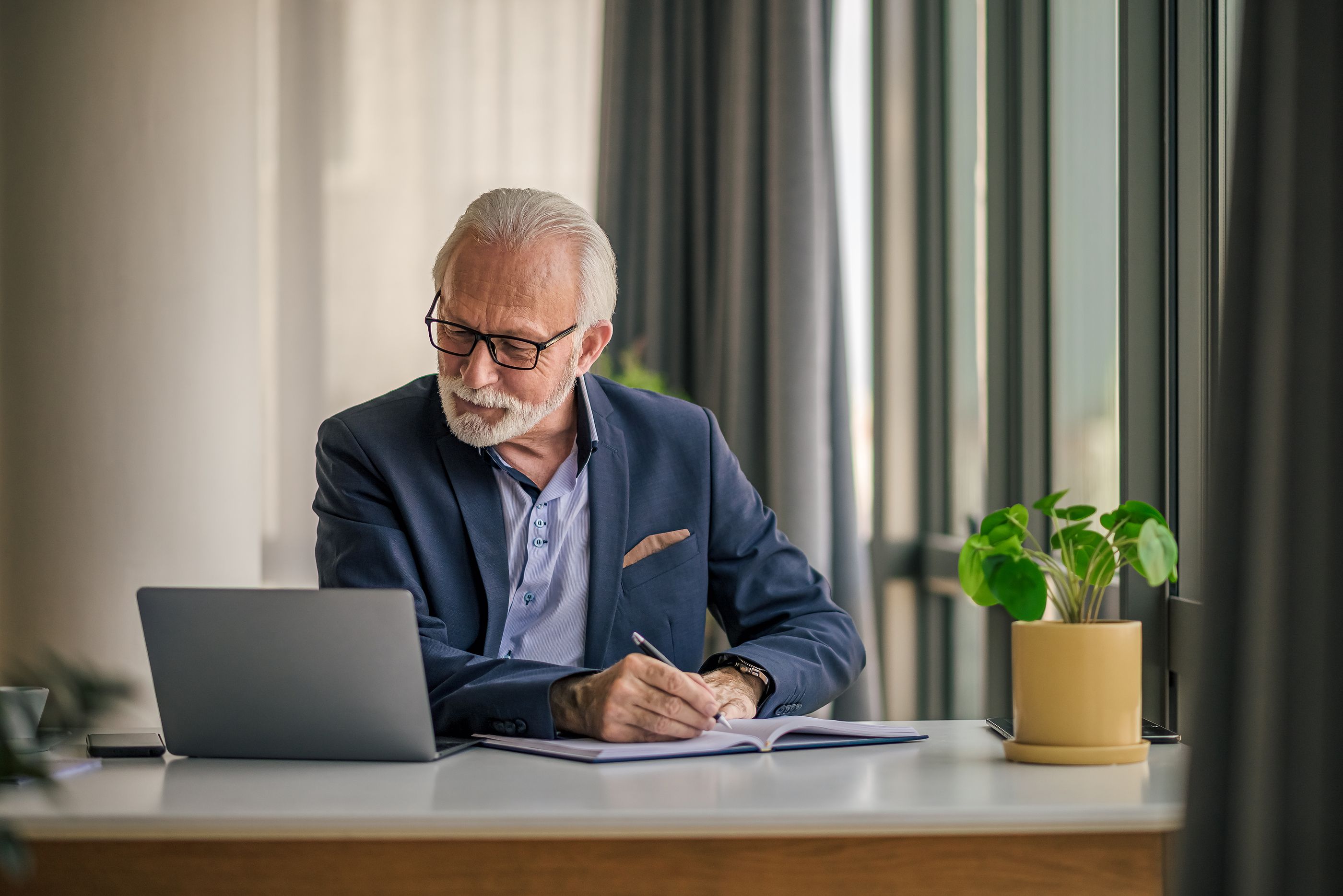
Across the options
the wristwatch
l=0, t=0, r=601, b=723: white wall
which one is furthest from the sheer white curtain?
the wristwatch

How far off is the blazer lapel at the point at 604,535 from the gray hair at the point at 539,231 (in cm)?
21

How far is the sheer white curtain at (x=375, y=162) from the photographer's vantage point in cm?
450

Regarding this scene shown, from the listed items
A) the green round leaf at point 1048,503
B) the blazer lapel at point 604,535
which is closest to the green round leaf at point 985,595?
the green round leaf at point 1048,503

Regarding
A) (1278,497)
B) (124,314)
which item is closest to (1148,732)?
(1278,497)

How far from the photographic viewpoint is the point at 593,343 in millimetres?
2027

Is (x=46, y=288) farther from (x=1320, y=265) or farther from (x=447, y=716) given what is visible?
(x=1320, y=265)

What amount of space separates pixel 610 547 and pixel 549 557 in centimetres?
10

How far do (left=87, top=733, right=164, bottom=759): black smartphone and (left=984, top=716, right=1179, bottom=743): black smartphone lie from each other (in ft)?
3.23

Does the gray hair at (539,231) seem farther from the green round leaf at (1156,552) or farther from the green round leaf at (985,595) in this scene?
the green round leaf at (1156,552)

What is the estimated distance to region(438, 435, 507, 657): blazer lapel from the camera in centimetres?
181

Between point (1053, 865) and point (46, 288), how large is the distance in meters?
2.86

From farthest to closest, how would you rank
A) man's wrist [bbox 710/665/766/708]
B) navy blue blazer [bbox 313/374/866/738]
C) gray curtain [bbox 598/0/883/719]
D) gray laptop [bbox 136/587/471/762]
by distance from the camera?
gray curtain [bbox 598/0/883/719] → navy blue blazer [bbox 313/374/866/738] → man's wrist [bbox 710/665/766/708] → gray laptop [bbox 136/587/471/762]

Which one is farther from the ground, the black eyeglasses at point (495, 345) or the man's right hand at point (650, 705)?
the black eyeglasses at point (495, 345)

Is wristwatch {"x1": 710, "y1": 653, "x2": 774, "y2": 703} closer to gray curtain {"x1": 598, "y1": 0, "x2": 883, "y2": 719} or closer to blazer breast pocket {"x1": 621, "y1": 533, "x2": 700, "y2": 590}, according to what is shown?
blazer breast pocket {"x1": 621, "y1": 533, "x2": 700, "y2": 590}
